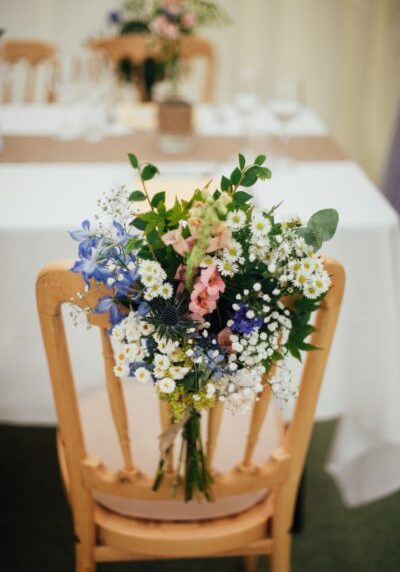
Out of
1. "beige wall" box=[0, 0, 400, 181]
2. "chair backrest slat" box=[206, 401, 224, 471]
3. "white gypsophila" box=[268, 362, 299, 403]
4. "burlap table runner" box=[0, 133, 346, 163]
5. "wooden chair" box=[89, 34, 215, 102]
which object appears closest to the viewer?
"white gypsophila" box=[268, 362, 299, 403]

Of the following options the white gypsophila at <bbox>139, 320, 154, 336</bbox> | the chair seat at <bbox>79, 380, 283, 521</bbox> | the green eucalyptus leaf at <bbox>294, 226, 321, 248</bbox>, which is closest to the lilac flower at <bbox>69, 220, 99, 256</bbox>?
the white gypsophila at <bbox>139, 320, 154, 336</bbox>

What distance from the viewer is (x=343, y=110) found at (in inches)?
145

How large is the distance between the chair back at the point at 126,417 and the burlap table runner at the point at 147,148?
2.92 ft

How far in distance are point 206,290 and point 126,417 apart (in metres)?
0.33

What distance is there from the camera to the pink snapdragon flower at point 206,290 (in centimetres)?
67

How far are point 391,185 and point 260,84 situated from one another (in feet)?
1.53

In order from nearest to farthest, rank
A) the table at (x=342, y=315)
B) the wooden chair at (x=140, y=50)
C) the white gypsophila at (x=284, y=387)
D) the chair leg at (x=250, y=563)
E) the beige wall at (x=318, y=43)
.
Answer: the white gypsophila at (x=284, y=387) → the table at (x=342, y=315) → the chair leg at (x=250, y=563) → the wooden chair at (x=140, y=50) → the beige wall at (x=318, y=43)

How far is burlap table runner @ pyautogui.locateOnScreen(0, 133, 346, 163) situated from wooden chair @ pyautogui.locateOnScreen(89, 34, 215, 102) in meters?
0.81

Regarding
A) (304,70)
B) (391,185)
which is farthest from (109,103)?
(304,70)

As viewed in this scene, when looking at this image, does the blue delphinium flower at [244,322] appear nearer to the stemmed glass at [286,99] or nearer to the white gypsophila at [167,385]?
the white gypsophila at [167,385]

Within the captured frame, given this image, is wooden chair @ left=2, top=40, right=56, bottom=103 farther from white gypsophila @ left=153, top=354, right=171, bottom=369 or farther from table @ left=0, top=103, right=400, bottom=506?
white gypsophila @ left=153, top=354, right=171, bottom=369

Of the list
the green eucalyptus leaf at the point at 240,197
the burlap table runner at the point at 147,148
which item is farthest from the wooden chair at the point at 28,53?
the green eucalyptus leaf at the point at 240,197

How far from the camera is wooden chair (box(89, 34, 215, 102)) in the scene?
255cm

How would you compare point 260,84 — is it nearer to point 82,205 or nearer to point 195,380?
point 82,205
